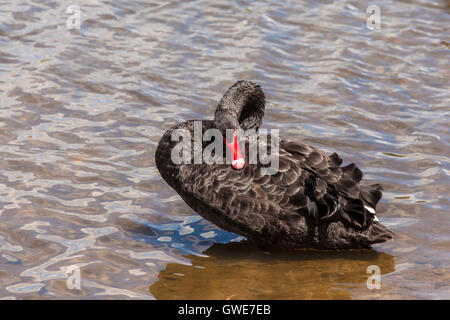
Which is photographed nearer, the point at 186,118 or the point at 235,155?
the point at 235,155

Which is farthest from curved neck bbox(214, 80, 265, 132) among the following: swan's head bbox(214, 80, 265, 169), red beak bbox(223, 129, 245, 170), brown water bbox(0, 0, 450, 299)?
brown water bbox(0, 0, 450, 299)

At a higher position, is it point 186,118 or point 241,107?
point 241,107

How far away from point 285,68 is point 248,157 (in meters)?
3.72

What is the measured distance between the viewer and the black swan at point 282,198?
5.14 meters

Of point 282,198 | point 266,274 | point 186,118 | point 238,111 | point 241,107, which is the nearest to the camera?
point 266,274

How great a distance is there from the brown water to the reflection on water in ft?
0.05

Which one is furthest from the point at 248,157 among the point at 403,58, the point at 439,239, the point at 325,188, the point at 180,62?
the point at 403,58

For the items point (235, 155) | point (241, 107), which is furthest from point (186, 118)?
point (235, 155)

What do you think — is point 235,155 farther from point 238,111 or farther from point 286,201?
point 238,111

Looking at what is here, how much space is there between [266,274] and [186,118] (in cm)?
281

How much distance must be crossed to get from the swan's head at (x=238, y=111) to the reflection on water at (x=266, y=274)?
72cm

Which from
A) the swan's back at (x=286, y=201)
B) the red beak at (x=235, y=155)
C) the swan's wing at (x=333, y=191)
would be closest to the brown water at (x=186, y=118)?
the swan's back at (x=286, y=201)

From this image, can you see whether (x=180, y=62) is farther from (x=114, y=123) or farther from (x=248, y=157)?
(x=248, y=157)

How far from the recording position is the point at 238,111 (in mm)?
5926
